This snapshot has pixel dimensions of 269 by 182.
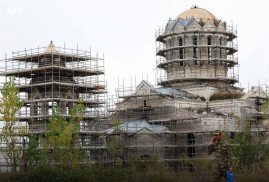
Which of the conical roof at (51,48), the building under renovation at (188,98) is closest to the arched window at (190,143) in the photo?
the building under renovation at (188,98)

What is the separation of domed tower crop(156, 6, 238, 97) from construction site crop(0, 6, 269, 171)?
0.38 feet

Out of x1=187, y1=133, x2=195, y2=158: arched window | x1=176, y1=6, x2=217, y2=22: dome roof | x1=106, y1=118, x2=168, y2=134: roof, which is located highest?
x1=176, y1=6, x2=217, y2=22: dome roof

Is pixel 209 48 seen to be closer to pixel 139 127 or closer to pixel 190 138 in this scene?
pixel 190 138

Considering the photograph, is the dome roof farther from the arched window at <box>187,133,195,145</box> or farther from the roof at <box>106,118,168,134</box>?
the arched window at <box>187,133,195,145</box>

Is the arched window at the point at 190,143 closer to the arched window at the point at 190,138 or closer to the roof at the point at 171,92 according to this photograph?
the arched window at the point at 190,138

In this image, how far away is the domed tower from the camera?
237 feet

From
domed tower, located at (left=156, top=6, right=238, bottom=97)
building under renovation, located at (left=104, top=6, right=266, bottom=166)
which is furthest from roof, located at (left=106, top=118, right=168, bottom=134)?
domed tower, located at (left=156, top=6, right=238, bottom=97)

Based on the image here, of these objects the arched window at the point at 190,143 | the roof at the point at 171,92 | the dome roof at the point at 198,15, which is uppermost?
the dome roof at the point at 198,15

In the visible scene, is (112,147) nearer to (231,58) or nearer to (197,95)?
(197,95)

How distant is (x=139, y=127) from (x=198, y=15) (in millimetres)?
17910

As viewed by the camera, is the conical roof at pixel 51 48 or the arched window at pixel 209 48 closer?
the conical roof at pixel 51 48

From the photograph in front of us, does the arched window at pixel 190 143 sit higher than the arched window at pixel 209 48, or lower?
lower

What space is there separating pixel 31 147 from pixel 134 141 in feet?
49.5

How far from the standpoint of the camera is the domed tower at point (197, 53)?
237 feet
